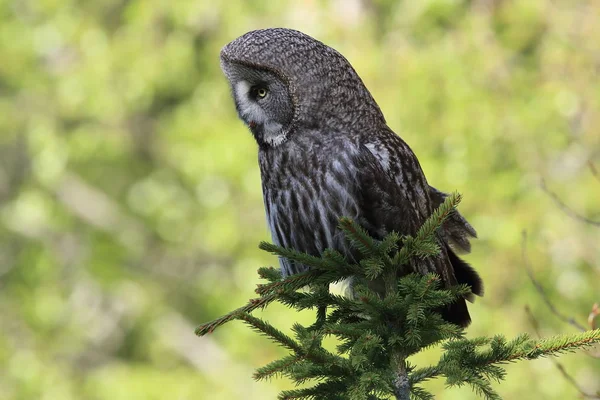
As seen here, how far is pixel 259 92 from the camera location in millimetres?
3135

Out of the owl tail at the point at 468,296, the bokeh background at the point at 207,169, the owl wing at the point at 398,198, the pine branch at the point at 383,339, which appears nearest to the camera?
the pine branch at the point at 383,339

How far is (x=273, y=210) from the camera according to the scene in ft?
10.4

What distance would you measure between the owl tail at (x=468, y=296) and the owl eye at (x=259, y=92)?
892mm

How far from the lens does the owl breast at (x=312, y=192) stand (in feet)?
9.70

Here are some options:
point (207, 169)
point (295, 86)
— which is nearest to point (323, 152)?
point (295, 86)

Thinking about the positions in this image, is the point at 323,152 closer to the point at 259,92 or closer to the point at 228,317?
the point at 259,92

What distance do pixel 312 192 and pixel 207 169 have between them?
6.65 meters

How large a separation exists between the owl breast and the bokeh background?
1474 millimetres

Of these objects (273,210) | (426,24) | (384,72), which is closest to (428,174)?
(384,72)

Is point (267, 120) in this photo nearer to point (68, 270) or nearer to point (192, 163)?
point (192, 163)

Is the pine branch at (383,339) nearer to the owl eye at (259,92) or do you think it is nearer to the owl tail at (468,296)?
the owl tail at (468,296)

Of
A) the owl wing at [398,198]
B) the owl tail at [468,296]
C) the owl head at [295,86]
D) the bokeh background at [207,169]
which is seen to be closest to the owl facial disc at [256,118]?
the owl head at [295,86]

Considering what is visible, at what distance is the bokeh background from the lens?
7.50 m

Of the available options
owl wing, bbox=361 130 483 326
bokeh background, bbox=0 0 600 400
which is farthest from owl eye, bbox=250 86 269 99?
bokeh background, bbox=0 0 600 400
